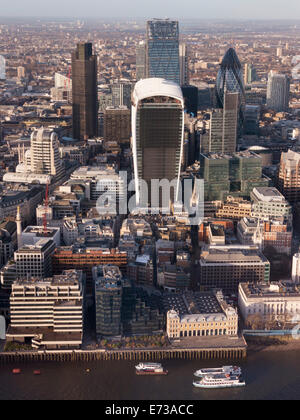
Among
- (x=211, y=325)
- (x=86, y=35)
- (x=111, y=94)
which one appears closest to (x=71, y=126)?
(x=111, y=94)

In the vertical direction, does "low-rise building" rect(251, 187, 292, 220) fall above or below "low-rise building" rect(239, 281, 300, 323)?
above

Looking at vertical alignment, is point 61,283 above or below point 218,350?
above

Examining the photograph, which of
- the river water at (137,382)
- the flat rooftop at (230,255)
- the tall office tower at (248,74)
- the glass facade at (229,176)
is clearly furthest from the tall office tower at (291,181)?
the tall office tower at (248,74)

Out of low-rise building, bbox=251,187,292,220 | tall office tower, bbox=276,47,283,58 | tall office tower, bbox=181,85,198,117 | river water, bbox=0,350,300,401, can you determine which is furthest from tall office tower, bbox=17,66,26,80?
river water, bbox=0,350,300,401

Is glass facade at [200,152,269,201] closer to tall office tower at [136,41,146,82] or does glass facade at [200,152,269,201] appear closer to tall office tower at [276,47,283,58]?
tall office tower at [136,41,146,82]

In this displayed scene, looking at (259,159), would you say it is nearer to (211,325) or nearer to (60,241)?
(60,241)
